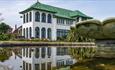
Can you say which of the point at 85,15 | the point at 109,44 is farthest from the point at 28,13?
the point at 109,44

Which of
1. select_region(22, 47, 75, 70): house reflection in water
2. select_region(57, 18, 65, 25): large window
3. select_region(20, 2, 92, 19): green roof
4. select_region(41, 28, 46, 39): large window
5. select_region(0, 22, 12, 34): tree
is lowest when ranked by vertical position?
select_region(22, 47, 75, 70): house reflection in water

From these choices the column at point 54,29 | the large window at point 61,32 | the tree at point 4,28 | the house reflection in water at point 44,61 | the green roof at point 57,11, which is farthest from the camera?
the tree at point 4,28

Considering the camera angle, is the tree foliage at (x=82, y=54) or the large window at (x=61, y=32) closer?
the tree foliage at (x=82, y=54)

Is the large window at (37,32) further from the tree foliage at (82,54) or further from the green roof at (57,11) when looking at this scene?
the tree foliage at (82,54)

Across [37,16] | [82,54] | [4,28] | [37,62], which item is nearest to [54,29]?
[37,16]

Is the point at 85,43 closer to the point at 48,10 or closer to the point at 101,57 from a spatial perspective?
the point at 101,57

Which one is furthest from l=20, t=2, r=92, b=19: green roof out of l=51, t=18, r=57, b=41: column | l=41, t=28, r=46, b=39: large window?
l=41, t=28, r=46, b=39: large window

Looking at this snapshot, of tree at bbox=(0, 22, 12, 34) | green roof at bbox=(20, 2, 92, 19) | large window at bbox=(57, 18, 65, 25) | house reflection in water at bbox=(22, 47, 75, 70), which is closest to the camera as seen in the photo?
house reflection in water at bbox=(22, 47, 75, 70)

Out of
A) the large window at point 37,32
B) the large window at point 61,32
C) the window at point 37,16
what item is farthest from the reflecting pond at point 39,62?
the large window at point 61,32

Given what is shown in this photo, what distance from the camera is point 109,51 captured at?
542 cm

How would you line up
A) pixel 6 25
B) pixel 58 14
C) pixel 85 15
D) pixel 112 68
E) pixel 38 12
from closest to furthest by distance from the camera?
pixel 112 68
pixel 38 12
pixel 58 14
pixel 85 15
pixel 6 25

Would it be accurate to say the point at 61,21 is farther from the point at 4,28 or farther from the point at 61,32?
the point at 4,28

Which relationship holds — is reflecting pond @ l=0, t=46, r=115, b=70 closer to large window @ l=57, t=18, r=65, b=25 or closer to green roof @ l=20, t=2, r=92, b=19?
green roof @ l=20, t=2, r=92, b=19

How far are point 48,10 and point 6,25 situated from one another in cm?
1854
